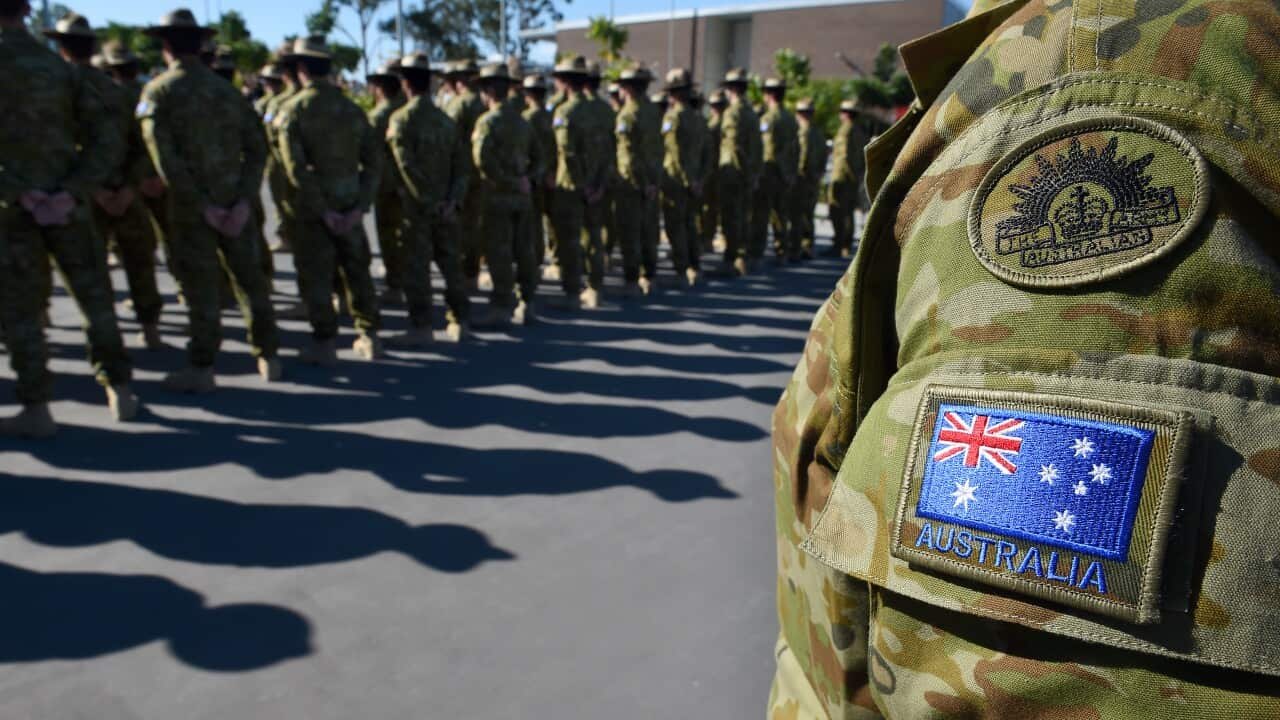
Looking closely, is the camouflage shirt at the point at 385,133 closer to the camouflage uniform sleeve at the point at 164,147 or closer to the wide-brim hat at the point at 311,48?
the wide-brim hat at the point at 311,48

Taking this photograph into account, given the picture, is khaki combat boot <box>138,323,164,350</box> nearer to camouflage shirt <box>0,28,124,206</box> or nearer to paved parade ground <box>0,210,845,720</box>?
paved parade ground <box>0,210,845,720</box>

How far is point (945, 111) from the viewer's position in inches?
33.3

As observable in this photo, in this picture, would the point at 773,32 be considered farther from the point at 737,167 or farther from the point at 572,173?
the point at 572,173

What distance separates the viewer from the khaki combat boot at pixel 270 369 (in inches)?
210

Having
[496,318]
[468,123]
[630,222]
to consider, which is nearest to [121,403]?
[496,318]

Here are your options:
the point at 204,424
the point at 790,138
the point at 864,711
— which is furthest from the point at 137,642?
the point at 790,138

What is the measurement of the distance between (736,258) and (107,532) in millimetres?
7759

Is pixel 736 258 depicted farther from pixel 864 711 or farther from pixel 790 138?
pixel 864 711

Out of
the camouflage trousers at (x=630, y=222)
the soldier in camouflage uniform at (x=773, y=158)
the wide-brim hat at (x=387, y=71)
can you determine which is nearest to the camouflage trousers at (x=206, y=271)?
the wide-brim hat at (x=387, y=71)

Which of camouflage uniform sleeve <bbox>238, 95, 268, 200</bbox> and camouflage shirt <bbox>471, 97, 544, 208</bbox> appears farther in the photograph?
camouflage shirt <bbox>471, 97, 544, 208</bbox>

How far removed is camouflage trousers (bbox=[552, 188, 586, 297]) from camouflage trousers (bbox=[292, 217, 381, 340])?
2.13 meters

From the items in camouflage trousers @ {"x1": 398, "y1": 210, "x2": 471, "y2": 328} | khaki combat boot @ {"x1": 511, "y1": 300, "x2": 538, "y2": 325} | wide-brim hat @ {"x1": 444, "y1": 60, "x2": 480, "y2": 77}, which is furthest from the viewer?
wide-brim hat @ {"x1": 444, "y1": 60, "x2": 480, "y2": 77}

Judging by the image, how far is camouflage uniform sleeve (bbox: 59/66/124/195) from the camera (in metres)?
4.25

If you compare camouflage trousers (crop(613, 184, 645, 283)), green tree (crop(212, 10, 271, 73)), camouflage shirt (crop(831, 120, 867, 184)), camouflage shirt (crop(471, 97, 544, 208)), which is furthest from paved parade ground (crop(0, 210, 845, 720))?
green tree (crop(212, 10, 271, 73))
